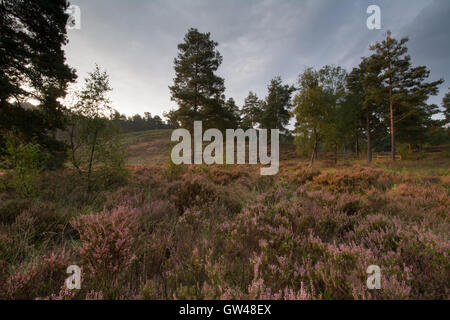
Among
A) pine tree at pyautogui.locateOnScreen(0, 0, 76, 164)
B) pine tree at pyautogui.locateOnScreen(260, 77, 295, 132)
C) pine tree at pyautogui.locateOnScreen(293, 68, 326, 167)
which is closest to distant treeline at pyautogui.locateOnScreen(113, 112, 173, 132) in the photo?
pine tree at pyautogui.locateOnScreen(260, 77, 295, 132)

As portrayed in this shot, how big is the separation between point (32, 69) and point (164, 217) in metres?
9.50

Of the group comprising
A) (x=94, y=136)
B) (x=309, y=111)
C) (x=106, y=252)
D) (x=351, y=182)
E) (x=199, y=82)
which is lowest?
(x=106, y=252)

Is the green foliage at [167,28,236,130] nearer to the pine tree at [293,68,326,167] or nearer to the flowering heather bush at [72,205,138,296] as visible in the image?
the pine tree at [293,68,326,167]

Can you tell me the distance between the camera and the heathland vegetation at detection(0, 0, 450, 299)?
153 cm

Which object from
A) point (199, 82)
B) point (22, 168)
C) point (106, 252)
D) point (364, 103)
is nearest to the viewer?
point (106, 252)

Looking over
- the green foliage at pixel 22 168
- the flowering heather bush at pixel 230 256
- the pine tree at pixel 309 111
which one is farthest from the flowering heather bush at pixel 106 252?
the pine tree at pixel 309 111

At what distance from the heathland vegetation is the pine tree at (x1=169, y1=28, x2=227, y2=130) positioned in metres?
0.73

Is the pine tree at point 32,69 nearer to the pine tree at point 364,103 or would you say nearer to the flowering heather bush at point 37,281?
the flowering heather bush at point 37,281

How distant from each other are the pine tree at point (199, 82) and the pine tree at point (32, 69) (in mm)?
9496

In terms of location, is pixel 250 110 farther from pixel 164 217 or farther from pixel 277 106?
pixel 164 217

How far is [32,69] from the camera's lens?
691 cm

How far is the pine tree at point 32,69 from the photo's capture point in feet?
→ 21.5

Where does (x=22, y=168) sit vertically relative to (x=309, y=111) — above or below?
below

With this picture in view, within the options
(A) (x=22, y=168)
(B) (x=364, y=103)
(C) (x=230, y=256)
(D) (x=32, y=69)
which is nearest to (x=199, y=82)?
(D) (x=32, y=69)
